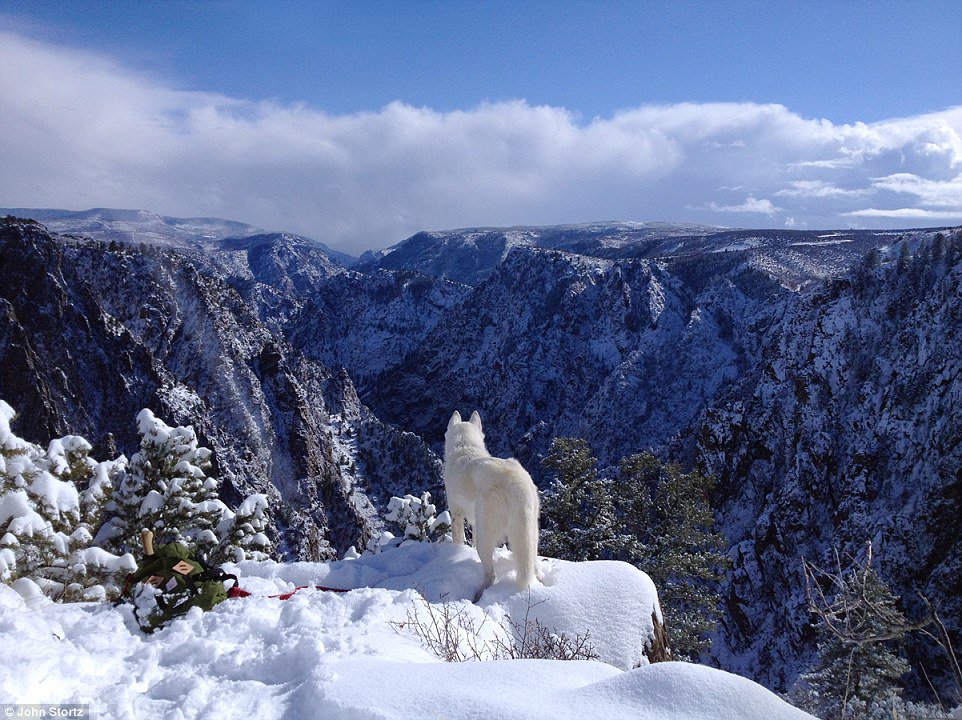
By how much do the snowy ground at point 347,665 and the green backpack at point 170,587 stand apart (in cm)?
14

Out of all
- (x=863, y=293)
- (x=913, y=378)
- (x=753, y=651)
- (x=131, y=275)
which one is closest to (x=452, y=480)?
(x=753, y=651)

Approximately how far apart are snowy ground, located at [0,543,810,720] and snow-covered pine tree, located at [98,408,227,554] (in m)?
5.55

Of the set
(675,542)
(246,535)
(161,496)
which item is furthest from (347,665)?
(675,542)

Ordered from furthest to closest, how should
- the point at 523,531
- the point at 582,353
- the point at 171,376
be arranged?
the point at 582,353 → the point at 171,376 → the point at 523,531

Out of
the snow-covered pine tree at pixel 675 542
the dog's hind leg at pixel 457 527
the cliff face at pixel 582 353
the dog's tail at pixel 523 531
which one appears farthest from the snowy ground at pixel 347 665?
the cliff face at pixel 582 353

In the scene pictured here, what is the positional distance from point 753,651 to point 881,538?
957cm

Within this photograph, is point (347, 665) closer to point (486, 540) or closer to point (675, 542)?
point (486, 540)

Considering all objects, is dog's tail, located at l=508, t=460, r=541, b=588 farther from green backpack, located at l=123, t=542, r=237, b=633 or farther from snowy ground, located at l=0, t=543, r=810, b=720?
green backpack, located at l=123, t=542, r=237, b=633

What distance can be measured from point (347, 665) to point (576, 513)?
40.3 ft

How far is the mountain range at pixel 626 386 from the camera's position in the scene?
1308 inches

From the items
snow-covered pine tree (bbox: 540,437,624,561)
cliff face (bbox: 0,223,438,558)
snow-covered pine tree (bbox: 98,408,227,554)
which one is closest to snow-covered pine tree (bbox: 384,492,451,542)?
snow-covered pine tree (bbox: 540,437,624,561)

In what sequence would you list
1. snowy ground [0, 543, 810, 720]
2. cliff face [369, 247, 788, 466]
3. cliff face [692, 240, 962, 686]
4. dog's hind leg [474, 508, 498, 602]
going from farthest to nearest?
cliff face [369, 247, 788, 466], cliff face [692, 240, 962, 686], dog's hind leg [474, 508, 498, 602], snowy ground [0, 543, 810, 720]

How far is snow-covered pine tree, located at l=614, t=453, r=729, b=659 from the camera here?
14.9 meters

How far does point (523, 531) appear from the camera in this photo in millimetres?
6656
